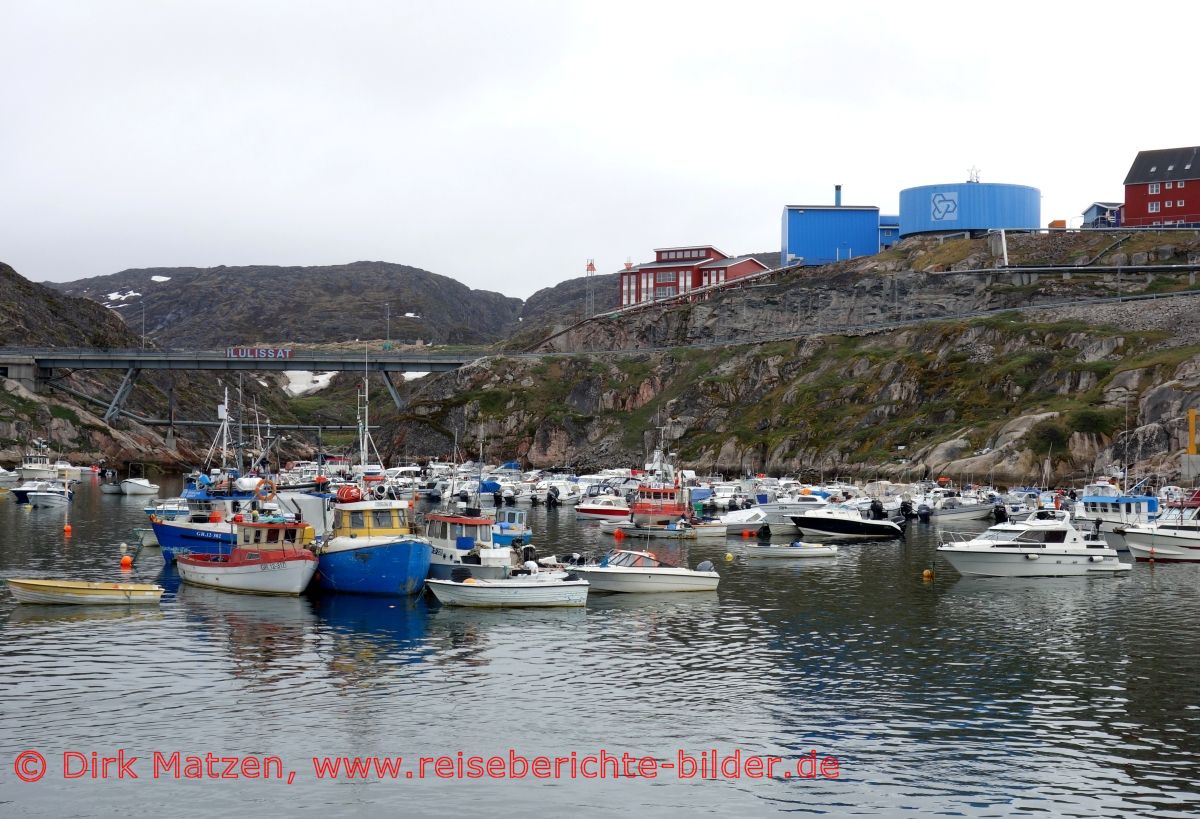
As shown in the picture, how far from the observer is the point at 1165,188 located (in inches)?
7613

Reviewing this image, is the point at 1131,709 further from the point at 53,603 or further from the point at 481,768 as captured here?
the point at 53,603

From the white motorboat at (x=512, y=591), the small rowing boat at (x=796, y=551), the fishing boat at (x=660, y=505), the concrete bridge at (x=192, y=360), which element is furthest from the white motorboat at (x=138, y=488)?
the white motorboat at (x=512, y=591)

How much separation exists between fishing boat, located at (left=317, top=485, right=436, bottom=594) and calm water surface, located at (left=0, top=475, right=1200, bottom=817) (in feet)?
3.39

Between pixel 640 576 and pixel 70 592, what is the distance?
27.4 metres

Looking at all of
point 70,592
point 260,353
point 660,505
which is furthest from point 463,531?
point 260,353

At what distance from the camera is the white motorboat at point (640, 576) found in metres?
58.2

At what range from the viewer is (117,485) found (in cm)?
16475

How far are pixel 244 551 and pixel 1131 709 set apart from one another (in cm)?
4078

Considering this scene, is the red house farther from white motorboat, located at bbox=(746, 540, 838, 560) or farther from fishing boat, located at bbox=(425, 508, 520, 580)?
fishing boat, located at bbox=(425, 508, 520, 580)

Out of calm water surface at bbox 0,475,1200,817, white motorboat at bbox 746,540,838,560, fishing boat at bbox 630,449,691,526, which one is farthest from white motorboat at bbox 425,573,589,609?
fishing boat at bbox 630,449,691,526

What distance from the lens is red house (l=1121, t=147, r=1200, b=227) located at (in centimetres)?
19025

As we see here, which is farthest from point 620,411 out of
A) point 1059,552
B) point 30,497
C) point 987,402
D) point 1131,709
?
point 1131,709

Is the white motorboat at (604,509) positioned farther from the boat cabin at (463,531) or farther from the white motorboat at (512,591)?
the white motorboat at (512,591)

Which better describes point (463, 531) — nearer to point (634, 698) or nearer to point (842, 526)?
point (634, 698)
